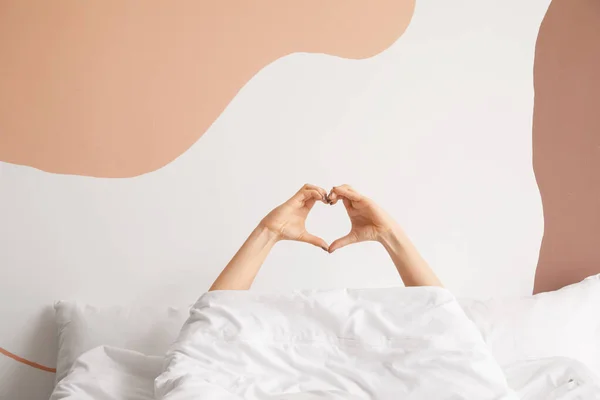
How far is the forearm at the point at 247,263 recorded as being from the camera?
68.7 inches

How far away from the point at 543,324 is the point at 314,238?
685 mm

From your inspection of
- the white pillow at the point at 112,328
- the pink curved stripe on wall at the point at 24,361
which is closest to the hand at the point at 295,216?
the white pillow at the point at 112,328

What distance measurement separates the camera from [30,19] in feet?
6.08

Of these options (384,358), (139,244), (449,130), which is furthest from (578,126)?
(139,244)

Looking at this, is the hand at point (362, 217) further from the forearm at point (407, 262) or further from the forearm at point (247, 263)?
the forearm at point (247, 263)

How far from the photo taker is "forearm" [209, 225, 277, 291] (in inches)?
68.7

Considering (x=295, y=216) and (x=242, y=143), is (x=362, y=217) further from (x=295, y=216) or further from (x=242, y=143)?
(x=242, y=143)

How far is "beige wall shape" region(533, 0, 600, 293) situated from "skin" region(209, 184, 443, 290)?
0.61m

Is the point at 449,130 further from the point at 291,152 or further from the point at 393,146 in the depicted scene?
the point at 291,152

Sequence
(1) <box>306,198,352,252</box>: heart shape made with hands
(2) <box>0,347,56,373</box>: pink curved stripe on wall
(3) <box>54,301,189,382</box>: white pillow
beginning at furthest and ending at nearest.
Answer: (1) <box>306,198,352,252</box>: heart shape made with hands < (2) <box>0,347,56,373</box>: pink curved stripe on wall < (3) <box>54,301,189,382</box>: white pillow

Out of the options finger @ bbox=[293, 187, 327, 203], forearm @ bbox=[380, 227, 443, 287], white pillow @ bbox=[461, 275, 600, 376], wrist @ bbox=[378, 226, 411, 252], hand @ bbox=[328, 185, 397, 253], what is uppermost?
finger @ bbox=[293, 187, 327, 203]

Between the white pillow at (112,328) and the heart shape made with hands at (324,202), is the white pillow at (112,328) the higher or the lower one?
the lower one

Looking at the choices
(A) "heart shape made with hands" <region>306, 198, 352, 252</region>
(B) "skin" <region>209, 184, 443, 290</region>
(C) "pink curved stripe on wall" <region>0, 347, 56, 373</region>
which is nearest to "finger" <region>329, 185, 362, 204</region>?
(B) "skin" <region>209, 184, 443, 290</region>

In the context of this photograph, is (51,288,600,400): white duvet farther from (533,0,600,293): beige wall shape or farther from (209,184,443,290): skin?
(533,0,600,293): beige wall shape
